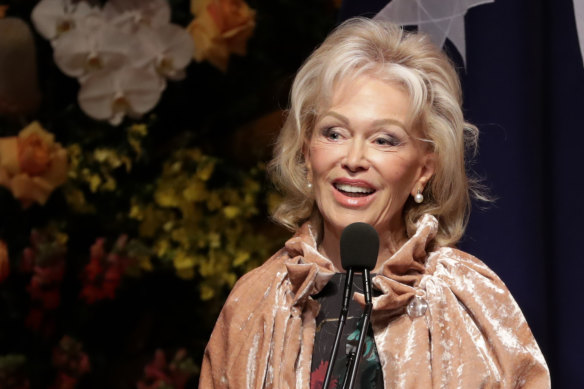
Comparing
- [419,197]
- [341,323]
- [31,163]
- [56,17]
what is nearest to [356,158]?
[419,197]

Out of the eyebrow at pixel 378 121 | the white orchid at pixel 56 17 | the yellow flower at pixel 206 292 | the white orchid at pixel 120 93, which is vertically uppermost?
the eyebrow at pixel 378 121

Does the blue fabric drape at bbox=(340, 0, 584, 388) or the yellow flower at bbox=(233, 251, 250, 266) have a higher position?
the blue fabric drape at bbox=(340, 0, 584, 388)

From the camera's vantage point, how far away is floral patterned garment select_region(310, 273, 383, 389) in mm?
1794

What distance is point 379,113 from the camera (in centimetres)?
187

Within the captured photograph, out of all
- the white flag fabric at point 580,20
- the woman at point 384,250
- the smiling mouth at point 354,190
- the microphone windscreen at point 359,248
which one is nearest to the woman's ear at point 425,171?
the woman at point 384,250

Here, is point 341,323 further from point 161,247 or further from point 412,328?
point 161,247

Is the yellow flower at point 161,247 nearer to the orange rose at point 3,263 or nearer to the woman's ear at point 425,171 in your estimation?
the orange rose at point 3,263

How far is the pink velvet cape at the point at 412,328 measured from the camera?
5.78ft

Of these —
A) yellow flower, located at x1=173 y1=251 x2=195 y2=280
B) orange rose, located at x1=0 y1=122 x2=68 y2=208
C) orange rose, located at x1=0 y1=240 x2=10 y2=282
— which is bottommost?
yellow flower, located at x1=173 y1=251 x2=195 y2=280

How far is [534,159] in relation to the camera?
91.7 inches

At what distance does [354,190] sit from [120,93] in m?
0.99

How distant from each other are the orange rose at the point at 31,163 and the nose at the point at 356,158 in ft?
3.05

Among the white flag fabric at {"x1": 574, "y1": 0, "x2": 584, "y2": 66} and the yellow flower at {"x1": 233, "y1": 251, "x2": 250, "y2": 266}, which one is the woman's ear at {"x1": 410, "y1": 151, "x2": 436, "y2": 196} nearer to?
the white flag fabric at {"x1": 574, "y1": 0, "x2": 584, "y2": 66}

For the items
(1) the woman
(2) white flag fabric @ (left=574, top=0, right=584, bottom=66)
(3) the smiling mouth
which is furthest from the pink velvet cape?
(2) white flag fabric @ (left=574, top=0, right=584, bottom=66)
